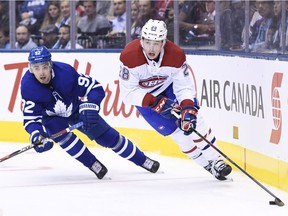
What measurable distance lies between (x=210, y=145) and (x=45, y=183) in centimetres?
121

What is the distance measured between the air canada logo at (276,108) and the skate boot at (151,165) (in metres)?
1.13

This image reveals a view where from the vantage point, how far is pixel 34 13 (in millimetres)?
9844

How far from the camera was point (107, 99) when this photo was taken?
29.0ft

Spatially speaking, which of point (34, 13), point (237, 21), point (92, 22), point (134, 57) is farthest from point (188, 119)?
point (34, 13)

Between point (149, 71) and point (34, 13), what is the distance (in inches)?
137

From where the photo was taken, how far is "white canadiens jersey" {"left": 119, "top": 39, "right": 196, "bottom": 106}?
658cm

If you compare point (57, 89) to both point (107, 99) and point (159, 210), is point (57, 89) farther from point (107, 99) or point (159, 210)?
point (107, 99)

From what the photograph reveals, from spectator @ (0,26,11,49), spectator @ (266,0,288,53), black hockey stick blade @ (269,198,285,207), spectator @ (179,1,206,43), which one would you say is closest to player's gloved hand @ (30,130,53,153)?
black hockey stick blade @ (269,198,285,207)

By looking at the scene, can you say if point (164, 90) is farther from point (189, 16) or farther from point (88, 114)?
point (189, 16)

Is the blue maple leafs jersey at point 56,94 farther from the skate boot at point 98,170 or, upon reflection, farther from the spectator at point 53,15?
the spectator at point 53,15

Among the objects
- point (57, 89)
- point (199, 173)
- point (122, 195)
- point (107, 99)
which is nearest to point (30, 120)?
point (57, 89)

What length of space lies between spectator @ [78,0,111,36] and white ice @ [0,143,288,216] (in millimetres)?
2014

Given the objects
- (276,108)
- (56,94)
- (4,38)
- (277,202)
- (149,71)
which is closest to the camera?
(277,202)

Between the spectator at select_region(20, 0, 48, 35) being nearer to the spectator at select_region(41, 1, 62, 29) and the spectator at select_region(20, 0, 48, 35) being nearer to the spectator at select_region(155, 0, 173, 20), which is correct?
the spectator at select_region(41, 1, 62, 29)
